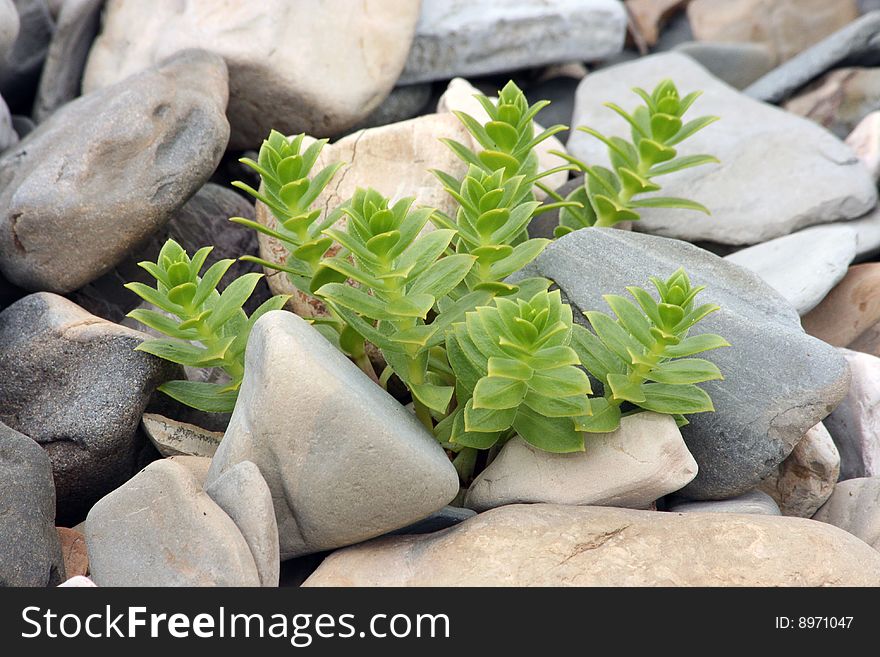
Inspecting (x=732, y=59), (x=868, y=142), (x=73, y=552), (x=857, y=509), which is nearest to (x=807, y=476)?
(x=857, y=509)

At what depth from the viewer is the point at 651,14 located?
17.1 ft

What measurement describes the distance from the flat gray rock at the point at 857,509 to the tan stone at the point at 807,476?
30 millimetres

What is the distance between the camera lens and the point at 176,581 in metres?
1.95

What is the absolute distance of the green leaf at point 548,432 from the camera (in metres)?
2.25

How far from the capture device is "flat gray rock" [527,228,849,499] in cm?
235

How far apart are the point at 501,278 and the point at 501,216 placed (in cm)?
23

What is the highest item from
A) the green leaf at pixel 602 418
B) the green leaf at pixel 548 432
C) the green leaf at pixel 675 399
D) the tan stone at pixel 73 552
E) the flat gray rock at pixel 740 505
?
the green leaf at pixel 675 399

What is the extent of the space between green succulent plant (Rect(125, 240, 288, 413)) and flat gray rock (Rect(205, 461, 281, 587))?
404 mm

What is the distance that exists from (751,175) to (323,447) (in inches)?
86.1

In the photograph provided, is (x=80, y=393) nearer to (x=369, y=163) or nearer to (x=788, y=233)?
(x=369, y=163)

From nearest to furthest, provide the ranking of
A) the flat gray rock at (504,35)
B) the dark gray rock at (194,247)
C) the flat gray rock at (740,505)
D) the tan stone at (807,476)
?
the flat gray rock at (740,505) < the tan stone at (807,476) < the dark gray rock at (194,247) < the flat gray rock at (504,35)

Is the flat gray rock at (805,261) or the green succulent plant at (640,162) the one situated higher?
the green succulent plant at (640,162)

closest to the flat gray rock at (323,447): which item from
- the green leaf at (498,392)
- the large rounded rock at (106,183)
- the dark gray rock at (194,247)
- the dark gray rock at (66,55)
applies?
the green leaf at (498,392)

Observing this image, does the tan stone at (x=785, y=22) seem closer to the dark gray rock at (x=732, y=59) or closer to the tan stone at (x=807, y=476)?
the dark gray rock at (x=732, y=59)
